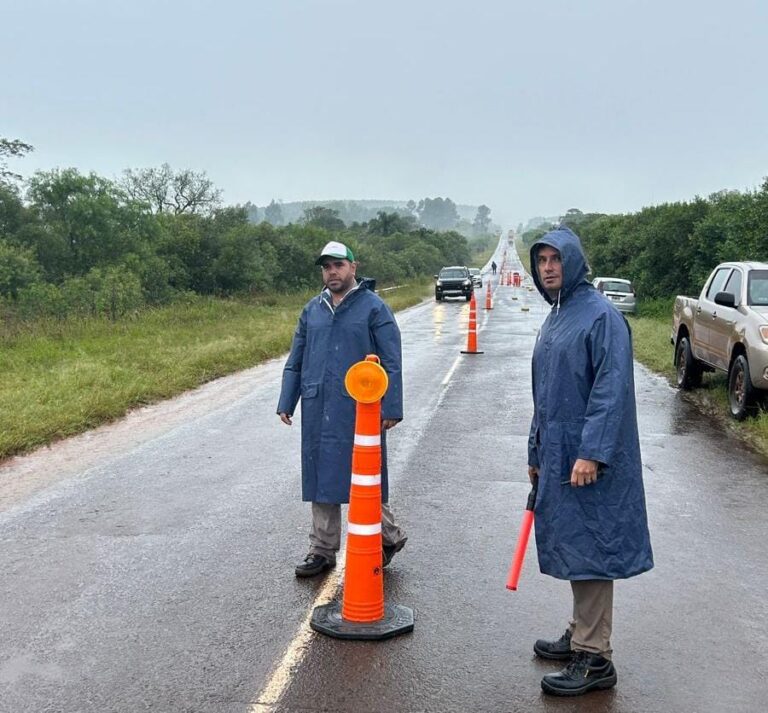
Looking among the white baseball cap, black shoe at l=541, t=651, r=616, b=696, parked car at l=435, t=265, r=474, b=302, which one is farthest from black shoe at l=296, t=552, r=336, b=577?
parked car at l=435, t=265, r=474, b=302

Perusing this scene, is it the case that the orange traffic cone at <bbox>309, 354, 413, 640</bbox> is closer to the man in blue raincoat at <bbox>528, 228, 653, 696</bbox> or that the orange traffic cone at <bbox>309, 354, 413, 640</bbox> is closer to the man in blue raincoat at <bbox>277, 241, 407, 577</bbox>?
the man in blue raincoat at <bbox>277, 241, 407, 577</bbox>

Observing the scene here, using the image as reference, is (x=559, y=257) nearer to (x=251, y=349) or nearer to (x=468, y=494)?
(x=468, y=494)

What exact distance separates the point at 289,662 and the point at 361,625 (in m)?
0.46

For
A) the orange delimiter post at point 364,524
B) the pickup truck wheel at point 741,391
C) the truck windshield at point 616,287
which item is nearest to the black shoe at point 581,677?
the orange delimiter post at point 364,524

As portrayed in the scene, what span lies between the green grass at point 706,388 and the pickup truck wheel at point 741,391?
0.11m

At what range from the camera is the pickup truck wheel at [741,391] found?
360 inches

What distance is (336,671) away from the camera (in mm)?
3582

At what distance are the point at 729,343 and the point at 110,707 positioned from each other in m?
8.76

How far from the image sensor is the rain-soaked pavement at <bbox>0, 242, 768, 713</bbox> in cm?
345

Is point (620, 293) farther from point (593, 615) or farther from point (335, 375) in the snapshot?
point (593, 615)

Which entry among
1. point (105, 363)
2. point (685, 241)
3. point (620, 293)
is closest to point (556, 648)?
point (105, 363)

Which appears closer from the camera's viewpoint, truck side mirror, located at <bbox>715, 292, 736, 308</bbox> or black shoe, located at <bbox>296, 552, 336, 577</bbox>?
black shoe, located at <bbox>296, 552, 336, 577</bbox>

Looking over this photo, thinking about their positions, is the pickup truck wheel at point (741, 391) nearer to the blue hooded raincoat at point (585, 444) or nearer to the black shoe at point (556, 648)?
the black shoe at point (556, 648)

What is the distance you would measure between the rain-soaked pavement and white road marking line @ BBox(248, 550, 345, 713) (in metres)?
0.01
